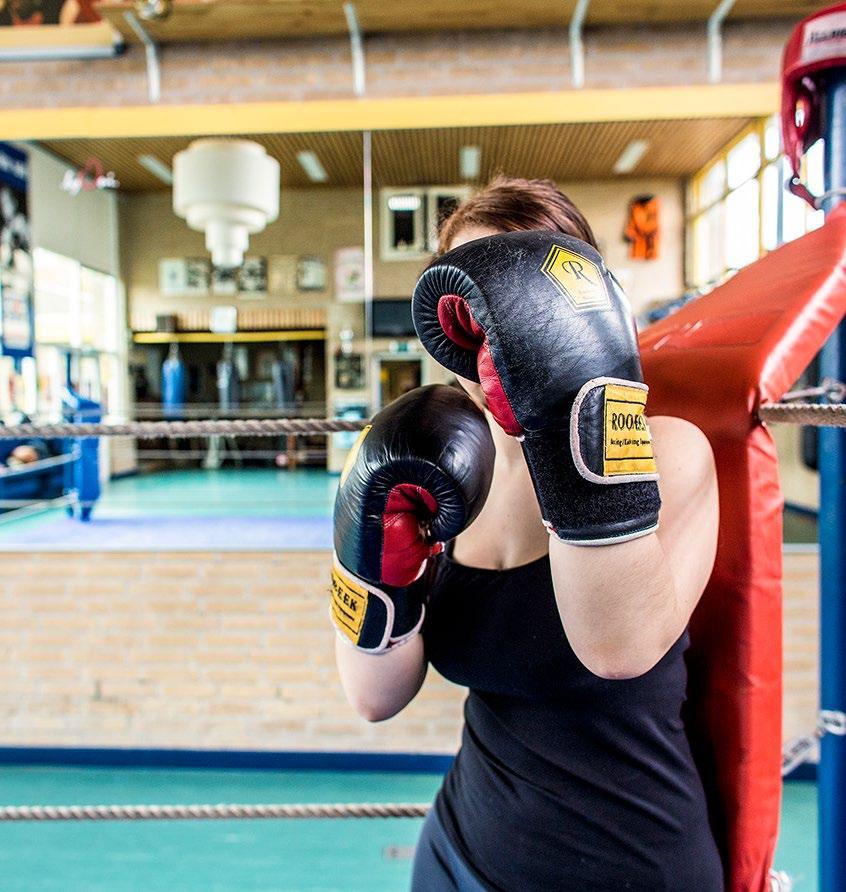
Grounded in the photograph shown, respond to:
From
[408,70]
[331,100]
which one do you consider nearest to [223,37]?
[331,100]

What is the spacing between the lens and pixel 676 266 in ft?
22.6

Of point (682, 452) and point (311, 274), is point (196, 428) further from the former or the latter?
point (311, 274)

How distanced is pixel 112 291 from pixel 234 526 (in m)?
4.23

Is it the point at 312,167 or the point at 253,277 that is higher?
the point at 312,167

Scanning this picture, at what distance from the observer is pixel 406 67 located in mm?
3668

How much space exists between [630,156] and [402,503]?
20.0 ft

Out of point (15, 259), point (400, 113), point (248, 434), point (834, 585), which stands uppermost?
point (400, 113)

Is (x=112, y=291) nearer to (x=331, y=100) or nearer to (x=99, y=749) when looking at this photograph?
(x=331, y=100)

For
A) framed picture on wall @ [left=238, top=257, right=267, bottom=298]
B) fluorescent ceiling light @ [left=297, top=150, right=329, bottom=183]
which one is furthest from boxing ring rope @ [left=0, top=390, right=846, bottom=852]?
framed picture on wall @ [left=238, top=257, right=267, bottom=298]

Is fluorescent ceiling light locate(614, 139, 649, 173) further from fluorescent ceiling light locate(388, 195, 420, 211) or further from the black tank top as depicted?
the black tank top

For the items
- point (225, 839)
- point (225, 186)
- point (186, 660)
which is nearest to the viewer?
point (225, 839)

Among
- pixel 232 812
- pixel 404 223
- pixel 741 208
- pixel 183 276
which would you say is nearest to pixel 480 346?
pixel 232 812

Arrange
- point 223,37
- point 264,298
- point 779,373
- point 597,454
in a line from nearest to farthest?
1. point 597,454
2. point 779,373
3. point 223,37
4. point 264,298

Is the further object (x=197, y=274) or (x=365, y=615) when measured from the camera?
(x=197, y=274)
